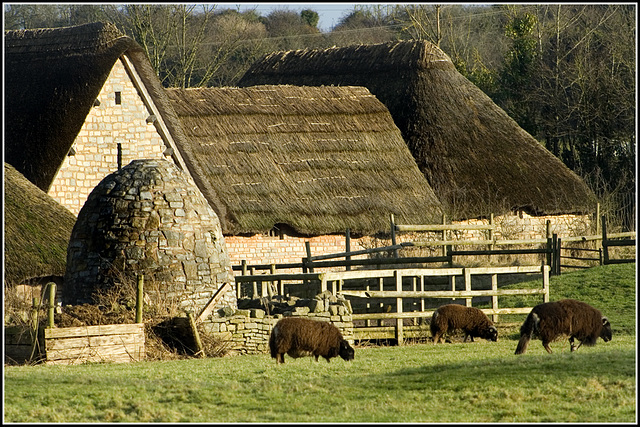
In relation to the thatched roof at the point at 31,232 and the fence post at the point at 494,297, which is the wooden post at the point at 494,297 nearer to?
the fence post at the point at 494,297

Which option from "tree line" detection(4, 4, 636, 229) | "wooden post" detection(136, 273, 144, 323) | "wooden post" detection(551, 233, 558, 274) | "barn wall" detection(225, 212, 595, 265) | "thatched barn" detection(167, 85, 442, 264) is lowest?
"wooden post" detection(136, 273, 144, 323)

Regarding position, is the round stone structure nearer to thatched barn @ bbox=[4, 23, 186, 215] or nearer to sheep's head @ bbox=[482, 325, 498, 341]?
sheep's head @ bbox=[482, 325, 498, 341]

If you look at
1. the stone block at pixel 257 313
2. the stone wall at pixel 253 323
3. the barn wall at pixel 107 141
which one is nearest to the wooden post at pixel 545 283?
the stone wall at pixel 253 323

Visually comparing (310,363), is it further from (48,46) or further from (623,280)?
(48,46)

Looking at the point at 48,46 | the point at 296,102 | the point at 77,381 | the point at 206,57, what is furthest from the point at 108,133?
the point at 206,57

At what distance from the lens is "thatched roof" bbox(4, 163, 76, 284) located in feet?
70.1

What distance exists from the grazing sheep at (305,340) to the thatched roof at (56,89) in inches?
509

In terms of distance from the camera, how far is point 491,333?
1800 centimetres

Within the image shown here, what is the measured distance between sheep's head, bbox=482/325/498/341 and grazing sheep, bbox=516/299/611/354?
2.58 metres

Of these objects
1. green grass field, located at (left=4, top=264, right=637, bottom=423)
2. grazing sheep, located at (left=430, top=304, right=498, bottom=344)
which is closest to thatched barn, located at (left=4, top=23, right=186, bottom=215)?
green grass field, located at (left=4, top=264, right=637, bottom=423)

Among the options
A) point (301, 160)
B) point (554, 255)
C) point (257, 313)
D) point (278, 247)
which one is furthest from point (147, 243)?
point (301, 160)

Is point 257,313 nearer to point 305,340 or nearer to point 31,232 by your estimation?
point 305,340

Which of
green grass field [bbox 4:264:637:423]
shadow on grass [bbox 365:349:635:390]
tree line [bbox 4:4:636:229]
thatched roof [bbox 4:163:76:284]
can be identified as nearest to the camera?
green grass field [bbox 4:264:637:423]

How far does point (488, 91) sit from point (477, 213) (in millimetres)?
15611
